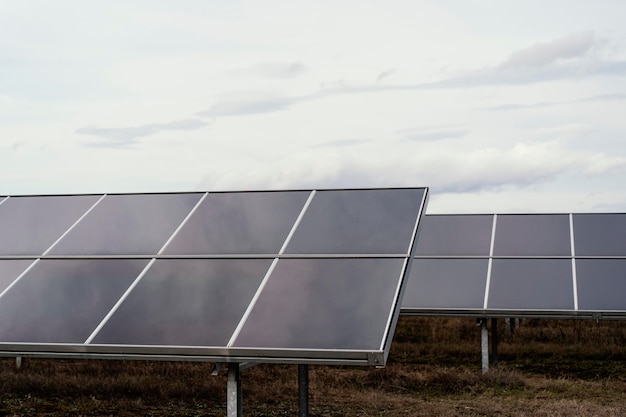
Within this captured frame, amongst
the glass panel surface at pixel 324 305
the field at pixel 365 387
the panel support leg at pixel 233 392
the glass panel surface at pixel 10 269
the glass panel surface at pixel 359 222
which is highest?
the glass panel surface at pixel 359 222

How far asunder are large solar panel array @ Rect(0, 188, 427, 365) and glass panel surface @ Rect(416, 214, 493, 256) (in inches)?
393

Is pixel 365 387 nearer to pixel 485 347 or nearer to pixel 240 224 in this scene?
pixel 485 347

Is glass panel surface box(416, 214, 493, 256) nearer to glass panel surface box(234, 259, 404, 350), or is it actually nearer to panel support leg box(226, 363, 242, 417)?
glass panel surface box(234, 259, 404, 350)

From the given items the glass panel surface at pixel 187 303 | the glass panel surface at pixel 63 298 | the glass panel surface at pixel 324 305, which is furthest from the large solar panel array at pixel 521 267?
the glass panel surface at pixel 63 298

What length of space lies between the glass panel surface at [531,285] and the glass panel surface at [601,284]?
24 centimetres

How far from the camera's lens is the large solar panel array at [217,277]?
842cm

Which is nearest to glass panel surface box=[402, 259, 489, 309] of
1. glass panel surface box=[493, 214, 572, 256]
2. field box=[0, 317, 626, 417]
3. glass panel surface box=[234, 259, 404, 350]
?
glass panel surface box=[493, 214, 572, 256]

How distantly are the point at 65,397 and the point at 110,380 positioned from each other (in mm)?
1337

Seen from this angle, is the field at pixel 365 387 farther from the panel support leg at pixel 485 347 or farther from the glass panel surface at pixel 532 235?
the glass panel surface at pixel 532 235

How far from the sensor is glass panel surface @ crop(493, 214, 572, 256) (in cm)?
1967

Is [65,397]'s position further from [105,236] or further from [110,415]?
[105,236]

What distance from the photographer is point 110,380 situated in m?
16.1

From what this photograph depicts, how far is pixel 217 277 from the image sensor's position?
944 cm

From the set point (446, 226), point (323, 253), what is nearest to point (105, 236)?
point (323, 253)
